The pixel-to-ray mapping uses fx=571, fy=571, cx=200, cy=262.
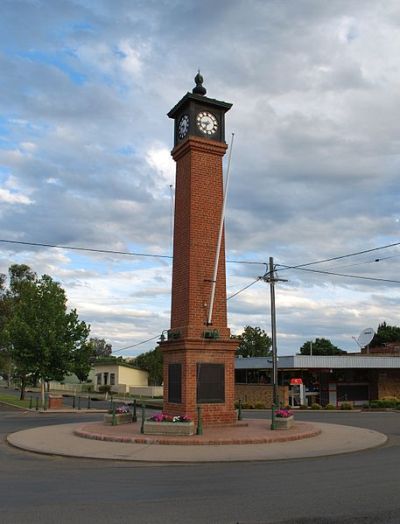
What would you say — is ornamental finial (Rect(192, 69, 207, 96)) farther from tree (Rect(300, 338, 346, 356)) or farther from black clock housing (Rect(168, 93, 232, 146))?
tree (Rect(300, 338, 346, 356))

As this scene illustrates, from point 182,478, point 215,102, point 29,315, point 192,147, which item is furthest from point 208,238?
point 29,315

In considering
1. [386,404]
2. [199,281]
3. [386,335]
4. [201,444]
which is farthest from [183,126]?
[386,335]

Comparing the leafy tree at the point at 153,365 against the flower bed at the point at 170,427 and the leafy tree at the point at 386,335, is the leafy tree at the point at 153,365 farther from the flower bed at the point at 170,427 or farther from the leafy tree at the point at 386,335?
the flower bed at the point at 170,427

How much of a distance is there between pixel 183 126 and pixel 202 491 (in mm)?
15146

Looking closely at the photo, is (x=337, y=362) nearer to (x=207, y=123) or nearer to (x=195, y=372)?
(x=195, y=372)

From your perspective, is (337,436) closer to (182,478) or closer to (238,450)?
(238,450)

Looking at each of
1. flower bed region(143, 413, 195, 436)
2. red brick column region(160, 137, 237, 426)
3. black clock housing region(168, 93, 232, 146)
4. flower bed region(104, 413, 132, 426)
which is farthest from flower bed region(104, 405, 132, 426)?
black clock housing region(168, 93, 232, 146)

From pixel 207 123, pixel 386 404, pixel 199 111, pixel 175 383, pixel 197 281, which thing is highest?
pixel 199 111

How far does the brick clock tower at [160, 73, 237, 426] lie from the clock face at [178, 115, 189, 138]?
0.03 metres

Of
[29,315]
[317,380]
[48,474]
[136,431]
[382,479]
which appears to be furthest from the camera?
[317,380]

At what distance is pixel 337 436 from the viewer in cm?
1778

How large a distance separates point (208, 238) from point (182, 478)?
10.6 m

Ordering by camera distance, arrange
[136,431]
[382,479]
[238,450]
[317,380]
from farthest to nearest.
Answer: [317,380] < [136,431] < [238,450] < [382,479]

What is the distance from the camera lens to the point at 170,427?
1673cm
